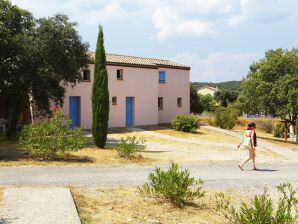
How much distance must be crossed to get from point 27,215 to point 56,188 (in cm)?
260

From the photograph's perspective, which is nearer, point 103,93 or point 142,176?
point 142,176

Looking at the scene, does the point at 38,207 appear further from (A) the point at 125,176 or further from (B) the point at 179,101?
(B) the point at 179,101

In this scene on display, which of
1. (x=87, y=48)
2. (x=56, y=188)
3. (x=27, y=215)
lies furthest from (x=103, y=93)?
(x=27, y=215)

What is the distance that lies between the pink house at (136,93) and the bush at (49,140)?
42.0 ft

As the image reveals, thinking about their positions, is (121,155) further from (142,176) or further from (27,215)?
(27,215)

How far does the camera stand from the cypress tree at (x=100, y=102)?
1950 cm

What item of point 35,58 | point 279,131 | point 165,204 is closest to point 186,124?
point 35,58

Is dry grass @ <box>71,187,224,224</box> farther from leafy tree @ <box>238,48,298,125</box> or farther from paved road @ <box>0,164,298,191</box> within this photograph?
leafy tree @ <box>238,48,298,125</box>

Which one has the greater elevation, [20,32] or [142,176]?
[20,32]

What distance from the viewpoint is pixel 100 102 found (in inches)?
777

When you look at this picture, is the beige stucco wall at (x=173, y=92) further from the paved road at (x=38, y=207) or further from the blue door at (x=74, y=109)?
the paved road at (x=38, y=207)

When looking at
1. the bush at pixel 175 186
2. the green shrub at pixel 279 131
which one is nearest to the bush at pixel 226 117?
the green shrub at pixel 279 131

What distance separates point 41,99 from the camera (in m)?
22.4

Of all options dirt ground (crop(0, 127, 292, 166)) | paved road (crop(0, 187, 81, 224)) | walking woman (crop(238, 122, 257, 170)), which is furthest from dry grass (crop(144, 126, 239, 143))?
paved road (crop(0, 187, 81, 224))
